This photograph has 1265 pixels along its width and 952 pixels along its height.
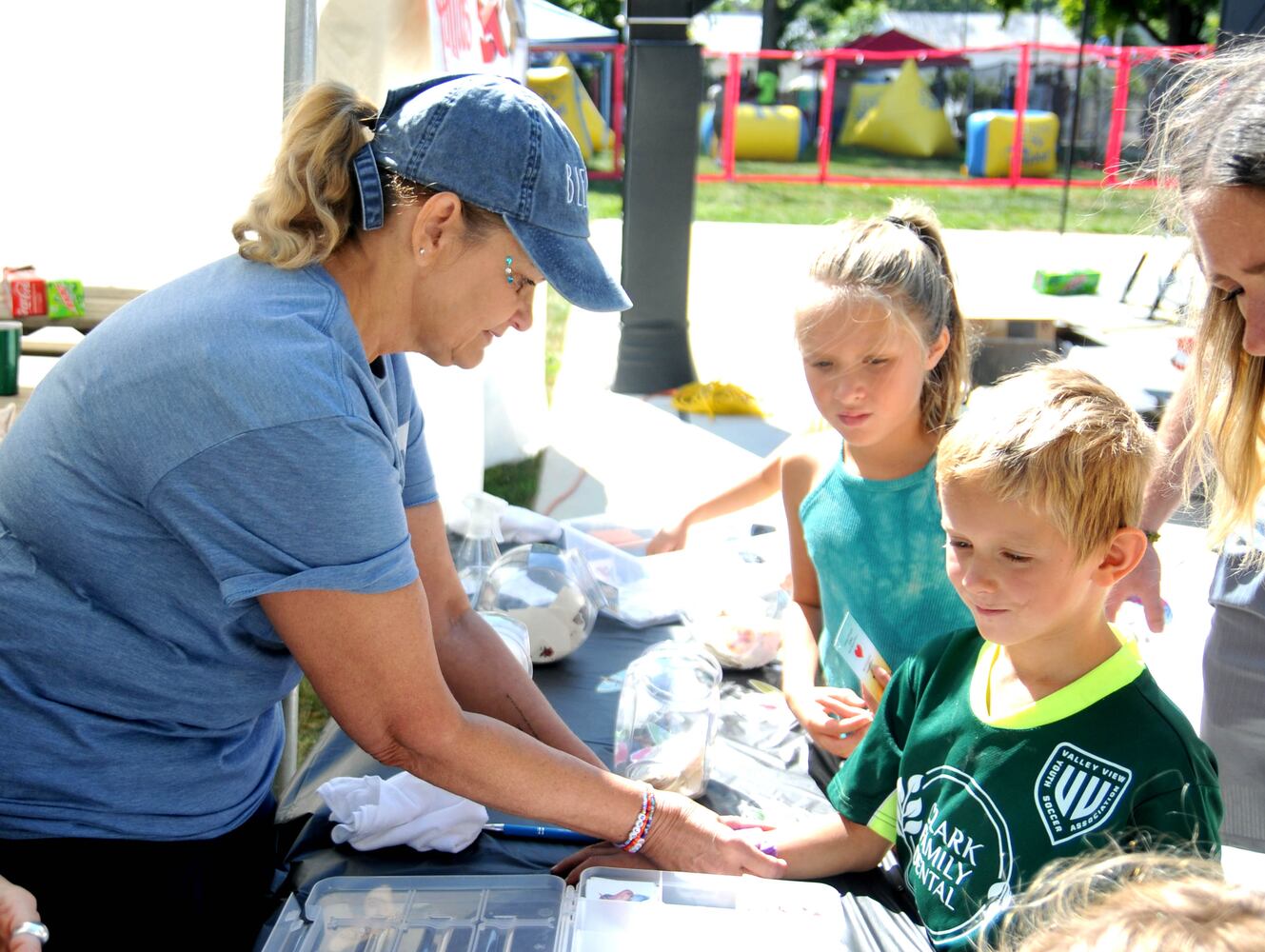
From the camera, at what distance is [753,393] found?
20.6ft

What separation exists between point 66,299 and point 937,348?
2.50 meters

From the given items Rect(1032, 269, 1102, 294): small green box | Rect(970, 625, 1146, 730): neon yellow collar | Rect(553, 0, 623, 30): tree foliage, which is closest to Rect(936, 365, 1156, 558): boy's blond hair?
Rect(970, 625, 1146, 730): neon yellow collar

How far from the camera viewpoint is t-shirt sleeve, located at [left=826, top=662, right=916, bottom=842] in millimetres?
1441

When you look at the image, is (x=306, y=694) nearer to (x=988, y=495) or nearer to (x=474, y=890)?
(x=474, y=890)

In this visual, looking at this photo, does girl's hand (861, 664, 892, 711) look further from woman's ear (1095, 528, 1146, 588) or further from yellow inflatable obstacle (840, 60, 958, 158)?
yellow inflatable obstacle (840, 60, 958, 158)

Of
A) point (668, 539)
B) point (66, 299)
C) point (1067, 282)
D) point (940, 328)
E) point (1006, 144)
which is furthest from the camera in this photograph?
point (1006, 144)

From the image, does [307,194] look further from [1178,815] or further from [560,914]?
[1178,815]

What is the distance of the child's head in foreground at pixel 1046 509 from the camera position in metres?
1.27

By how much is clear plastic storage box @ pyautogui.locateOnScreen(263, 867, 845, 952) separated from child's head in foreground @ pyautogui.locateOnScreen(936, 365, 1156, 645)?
1.34 ft

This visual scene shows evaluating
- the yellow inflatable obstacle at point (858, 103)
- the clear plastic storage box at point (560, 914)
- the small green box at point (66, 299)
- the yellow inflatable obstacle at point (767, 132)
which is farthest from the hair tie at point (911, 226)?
the yellow inflatable obstacle at point (858, 103)

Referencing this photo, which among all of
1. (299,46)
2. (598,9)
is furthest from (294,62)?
(598,9)

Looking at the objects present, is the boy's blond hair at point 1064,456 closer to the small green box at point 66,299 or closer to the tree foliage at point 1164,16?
the small green box at point 66,299

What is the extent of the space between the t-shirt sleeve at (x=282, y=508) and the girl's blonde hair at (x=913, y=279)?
0.93 m

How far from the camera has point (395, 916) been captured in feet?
4.53
